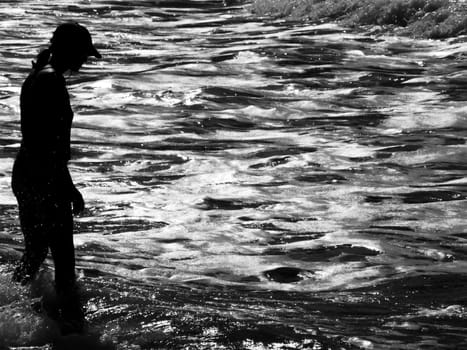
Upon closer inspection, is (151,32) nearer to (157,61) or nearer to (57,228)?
(157,61)

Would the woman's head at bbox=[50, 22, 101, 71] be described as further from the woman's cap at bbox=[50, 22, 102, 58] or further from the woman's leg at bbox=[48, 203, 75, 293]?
the woman's leg at bbox=[48, 203, 75, 293]

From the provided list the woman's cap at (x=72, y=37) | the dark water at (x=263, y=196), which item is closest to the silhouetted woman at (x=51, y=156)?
the woman's cap at (x=72, y=37)

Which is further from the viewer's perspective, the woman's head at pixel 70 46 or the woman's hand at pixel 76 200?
the woman's hand at pixel 76 200

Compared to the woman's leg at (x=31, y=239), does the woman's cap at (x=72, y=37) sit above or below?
above

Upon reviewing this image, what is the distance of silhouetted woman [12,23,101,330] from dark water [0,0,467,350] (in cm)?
48

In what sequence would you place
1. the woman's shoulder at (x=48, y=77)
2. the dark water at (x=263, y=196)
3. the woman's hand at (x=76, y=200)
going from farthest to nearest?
the dark water at (x=263, y=196), the woman's hand at (x=76, y=200), the woman's shoulder at (x=48, y=77)

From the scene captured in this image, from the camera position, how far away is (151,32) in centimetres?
2423

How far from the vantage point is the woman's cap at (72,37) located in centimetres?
619

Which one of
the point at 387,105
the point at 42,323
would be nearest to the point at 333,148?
the point at 387,105

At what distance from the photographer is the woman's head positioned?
6199mm

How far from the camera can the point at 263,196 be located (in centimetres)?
1126

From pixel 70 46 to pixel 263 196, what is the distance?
5245 millimetres

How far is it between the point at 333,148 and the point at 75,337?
691 cm

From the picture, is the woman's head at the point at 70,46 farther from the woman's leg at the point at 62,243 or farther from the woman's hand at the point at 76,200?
the woman's leg at the point at 62,243
